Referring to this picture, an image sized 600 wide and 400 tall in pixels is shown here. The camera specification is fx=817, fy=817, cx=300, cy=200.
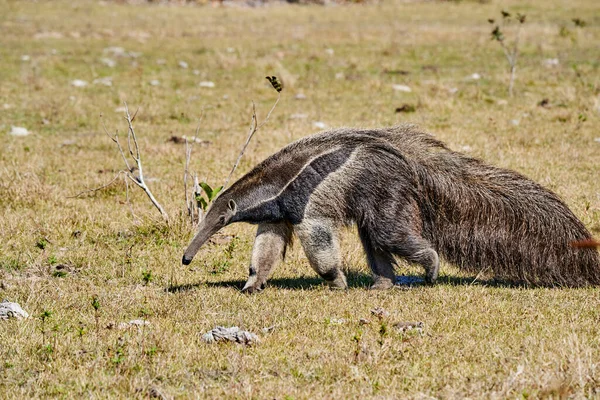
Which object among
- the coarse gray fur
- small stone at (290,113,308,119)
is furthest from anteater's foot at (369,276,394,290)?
small stone at (290,113,308,119)

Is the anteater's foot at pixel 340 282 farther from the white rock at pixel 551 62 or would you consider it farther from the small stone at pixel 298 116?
the white rock at pixel 551 62

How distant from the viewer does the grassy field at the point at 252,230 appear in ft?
16.3

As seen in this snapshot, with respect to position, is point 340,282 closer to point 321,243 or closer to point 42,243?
point 321,243

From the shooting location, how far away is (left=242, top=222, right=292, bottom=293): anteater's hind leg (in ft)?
23.0

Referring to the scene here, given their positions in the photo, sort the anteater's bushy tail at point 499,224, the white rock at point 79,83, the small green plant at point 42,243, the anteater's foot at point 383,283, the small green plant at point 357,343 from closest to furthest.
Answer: the small green plant at point 357,343
the anteater's bushy tail at point 499,224
the anteater's foot at point 383,283
the small green plant at point 42,243
the white rock at point 79,83

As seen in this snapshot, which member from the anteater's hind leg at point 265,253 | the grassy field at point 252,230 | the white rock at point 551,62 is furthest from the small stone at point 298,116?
the anteater's hind leg at point 265,253

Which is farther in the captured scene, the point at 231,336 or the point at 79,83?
the point at 79,83

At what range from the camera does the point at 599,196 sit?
989 centimetres

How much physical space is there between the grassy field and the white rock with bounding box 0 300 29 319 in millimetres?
84

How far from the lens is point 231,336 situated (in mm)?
5508

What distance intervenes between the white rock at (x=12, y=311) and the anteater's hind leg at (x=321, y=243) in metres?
2.23

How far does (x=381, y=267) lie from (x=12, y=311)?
3.04m

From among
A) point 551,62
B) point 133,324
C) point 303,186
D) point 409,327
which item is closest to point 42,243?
point 133,324

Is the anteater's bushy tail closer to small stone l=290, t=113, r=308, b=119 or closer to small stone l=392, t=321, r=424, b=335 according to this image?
small stone l=392, t=321, r=424, b=335
